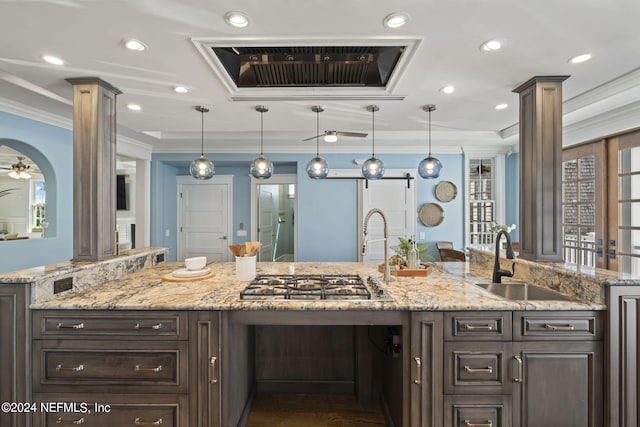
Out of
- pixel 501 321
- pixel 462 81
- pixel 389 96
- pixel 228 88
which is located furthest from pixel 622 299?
pixel 228 88

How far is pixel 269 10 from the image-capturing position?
163 cm

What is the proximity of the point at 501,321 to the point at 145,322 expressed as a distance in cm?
190

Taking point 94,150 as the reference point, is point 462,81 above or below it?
above

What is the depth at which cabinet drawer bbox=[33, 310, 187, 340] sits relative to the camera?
1.68m

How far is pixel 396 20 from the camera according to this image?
170 centimetres

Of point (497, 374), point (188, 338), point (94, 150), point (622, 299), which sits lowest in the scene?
point (497, 374)

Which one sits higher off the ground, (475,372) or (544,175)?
(544,175)

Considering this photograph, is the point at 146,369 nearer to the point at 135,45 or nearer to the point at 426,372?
the point at 426,372

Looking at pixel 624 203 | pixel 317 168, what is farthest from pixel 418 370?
pixel 624 203

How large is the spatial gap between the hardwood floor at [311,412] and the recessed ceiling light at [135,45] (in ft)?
8.41

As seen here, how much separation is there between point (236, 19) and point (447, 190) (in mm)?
4368

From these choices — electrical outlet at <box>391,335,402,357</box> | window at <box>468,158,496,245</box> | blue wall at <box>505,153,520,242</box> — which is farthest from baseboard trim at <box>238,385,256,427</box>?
blue wall at <box>505,153,520,242</box>

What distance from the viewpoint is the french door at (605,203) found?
3232 mm

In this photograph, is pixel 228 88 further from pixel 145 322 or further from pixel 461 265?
pixel 461 265
